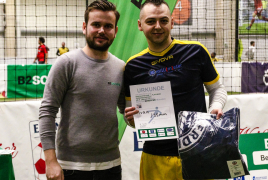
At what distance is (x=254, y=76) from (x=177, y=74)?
30.9 feet

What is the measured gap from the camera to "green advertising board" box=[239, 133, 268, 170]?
139 inches

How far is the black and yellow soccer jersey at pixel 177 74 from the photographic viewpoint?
193 cm

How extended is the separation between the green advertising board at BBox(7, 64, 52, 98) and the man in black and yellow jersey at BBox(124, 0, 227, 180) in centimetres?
648

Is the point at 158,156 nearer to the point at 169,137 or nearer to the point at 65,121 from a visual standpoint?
the point at 169,137

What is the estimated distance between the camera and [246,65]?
33.3 ft

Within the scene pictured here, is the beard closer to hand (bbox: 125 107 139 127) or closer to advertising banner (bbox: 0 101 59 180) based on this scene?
hand (bbox: 125 107 139 127)

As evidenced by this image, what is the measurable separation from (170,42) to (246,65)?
892 centimetres

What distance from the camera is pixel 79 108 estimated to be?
5.99 feet

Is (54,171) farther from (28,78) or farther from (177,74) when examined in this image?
(28,78)

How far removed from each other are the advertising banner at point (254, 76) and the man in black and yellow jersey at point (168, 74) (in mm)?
Result: 8502

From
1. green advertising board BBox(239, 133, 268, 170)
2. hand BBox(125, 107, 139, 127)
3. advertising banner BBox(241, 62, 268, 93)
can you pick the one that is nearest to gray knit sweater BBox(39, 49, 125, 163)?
hand BBox(125, 107, 139, 127)

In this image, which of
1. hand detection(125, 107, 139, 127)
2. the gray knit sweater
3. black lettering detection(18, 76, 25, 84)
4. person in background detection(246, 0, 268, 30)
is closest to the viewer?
the gray knit sweater

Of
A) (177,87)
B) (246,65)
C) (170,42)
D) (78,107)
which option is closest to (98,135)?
(78,107)

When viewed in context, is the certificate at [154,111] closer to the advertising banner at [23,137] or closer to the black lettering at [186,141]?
A: the black lettering at [186,141]
